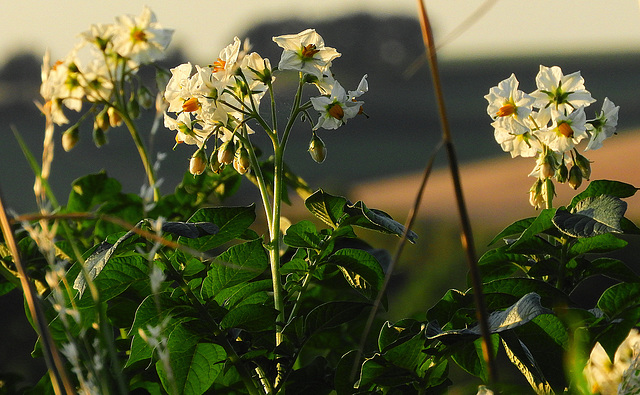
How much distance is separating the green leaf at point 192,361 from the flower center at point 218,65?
1.07 ft

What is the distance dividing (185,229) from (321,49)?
1.15ft

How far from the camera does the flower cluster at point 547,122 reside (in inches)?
36.4

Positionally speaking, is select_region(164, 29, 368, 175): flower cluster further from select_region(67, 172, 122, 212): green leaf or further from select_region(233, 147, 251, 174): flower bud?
select_region(67, 172, 122, 212): green leaf

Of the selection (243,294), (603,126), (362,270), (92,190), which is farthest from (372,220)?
(92,190)

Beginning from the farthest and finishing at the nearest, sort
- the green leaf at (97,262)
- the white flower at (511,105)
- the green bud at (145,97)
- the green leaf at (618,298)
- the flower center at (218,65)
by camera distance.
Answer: the green bud at (145,97) → the white flower at (511,105) → the flower center at (218,65) → the green leaf at (618,298) → the green leaf at (97,262)

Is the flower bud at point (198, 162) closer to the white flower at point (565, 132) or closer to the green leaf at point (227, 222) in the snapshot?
the green leaf at point (227, 222)

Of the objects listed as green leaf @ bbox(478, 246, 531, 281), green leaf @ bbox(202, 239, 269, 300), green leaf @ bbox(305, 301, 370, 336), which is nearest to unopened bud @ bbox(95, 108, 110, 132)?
green leaf @ bbox(202, 239, 269, 300)

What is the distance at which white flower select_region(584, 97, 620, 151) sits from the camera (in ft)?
3.31

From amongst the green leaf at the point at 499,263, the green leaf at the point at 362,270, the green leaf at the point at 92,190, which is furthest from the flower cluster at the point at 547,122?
the green leaf at the point at 92,190

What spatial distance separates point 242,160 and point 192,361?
0.86 ft

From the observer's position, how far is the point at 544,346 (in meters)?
0.69

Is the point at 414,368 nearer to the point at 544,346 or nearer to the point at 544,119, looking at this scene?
the point at 544,346

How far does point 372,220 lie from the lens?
677 millimetres

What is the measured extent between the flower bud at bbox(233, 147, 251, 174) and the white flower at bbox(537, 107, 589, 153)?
406 millimetres
